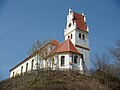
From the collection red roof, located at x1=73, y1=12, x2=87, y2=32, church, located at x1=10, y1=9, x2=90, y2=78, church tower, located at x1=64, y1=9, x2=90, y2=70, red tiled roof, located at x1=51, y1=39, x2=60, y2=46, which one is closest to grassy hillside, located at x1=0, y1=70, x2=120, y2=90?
church, located at x1=10, y1=9, x2=90, y2=78

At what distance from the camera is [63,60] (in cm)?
3347

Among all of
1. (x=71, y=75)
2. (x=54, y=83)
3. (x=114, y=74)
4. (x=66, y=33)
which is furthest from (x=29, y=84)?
(x=66, y=33)

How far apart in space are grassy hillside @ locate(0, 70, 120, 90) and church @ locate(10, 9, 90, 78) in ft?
9.14

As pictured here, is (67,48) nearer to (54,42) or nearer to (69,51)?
(69,51)

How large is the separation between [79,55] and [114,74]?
339 inches

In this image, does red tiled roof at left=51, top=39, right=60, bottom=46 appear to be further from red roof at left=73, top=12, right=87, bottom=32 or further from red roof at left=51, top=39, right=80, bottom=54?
red roof at left=73, top=12, right=87, bottom=32

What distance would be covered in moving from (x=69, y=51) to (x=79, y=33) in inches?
219

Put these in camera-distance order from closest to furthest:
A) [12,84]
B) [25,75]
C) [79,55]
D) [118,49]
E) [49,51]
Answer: [118,49] → [12,84] → [25,75] → [79,55] → [49,51]

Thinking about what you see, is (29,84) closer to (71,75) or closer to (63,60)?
(71,75)

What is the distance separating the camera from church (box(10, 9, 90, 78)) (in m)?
33.3

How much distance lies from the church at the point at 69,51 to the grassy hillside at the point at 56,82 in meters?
2.79

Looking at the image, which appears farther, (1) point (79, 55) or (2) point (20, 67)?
(2) point (20, 67)

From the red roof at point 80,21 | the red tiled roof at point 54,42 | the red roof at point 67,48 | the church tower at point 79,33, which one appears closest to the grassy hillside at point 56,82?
the red roof at point 67,48

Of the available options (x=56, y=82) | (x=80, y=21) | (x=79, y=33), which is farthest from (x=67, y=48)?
(x=56, y=82)
